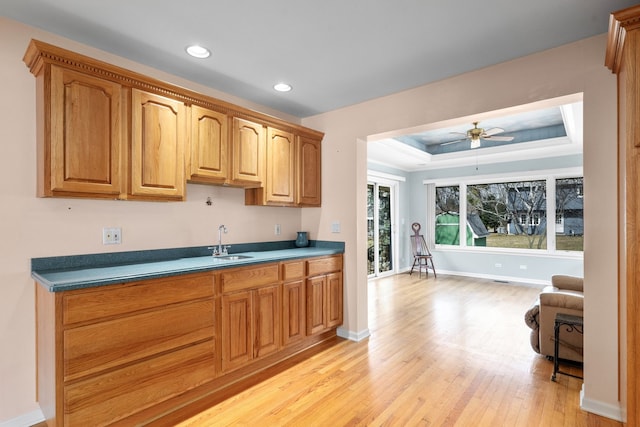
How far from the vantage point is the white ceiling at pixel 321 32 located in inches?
77.6

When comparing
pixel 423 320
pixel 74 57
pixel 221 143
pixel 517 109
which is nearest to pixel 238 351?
pixel 221 143

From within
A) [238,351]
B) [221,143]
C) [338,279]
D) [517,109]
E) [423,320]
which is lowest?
[423,320]

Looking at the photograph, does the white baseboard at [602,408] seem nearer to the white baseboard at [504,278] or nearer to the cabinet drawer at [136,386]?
the cabinet drawer at [136,386]

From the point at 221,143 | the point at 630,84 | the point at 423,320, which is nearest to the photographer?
the point at 630,84

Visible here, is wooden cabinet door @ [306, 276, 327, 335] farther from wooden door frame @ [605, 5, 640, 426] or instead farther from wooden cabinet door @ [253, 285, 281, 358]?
wooden door frame @ [605, 5, 640, 426]

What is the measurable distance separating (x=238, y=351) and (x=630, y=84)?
2.99 meters

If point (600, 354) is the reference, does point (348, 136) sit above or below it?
above

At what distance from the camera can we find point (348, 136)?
146 inches

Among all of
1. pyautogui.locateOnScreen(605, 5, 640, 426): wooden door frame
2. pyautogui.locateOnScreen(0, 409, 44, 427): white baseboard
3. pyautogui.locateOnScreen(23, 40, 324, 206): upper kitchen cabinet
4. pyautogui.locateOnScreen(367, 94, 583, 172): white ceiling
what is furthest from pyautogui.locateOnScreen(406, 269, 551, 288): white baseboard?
pyautogui.locateOnScreen(0, 409, 44, 427): white baseboard

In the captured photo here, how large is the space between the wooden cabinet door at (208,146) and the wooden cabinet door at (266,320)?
3.47 ft

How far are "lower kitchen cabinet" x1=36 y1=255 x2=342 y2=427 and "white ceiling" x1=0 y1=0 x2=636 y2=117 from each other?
166 cm

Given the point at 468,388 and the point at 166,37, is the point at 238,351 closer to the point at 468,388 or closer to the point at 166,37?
the point at 468,388

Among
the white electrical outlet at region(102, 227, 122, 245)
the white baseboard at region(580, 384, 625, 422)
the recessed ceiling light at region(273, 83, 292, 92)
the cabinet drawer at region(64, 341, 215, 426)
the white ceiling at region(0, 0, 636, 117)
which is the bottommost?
the white baseboard at region(580, 384, 625, 422)

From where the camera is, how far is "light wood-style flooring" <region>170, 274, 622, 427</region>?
219cm
